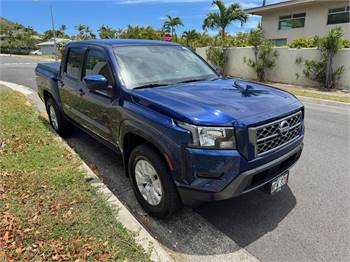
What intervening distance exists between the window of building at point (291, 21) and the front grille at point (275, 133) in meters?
21.4

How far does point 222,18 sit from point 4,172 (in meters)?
23.2

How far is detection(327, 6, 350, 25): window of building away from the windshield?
749 inches

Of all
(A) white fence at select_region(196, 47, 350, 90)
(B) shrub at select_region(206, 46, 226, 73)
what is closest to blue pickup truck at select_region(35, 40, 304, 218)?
(A) white fence at select_region(196, 47, 350, 90)

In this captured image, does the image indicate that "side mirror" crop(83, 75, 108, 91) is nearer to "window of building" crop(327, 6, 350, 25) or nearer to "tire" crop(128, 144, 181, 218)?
"tire" crop(128, 144, 181, 218)

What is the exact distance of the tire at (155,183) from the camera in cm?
283

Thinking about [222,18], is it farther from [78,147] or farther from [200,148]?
[200,148]

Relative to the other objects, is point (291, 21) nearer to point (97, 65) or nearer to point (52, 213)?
point (97, 65)

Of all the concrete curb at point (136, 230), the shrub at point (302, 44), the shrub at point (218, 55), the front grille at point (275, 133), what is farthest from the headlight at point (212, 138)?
the shrub at point (218, 55)

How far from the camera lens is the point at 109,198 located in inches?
133

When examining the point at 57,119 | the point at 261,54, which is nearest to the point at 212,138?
the point at 57,119

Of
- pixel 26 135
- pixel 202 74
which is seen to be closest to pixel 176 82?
pixel 202 74

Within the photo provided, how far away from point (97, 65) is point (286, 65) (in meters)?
13.4

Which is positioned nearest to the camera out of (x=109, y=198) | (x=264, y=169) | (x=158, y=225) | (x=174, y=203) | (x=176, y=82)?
(x=264, y=169)

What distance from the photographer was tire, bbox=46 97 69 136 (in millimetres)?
5684
